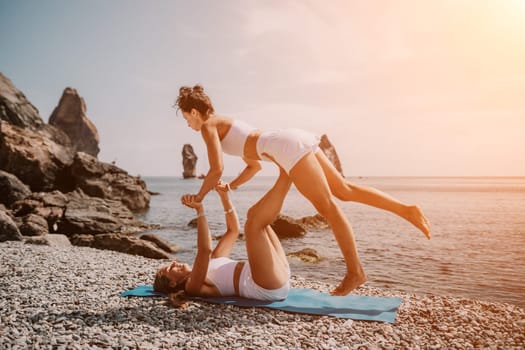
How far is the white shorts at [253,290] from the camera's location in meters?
5.61

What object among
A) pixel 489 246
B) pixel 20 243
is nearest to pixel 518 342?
pixel 20 243

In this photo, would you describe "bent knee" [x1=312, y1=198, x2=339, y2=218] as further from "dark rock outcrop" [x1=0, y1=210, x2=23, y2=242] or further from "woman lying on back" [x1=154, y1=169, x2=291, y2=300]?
"dark rock outcrop" [x1=0, y1=210, x2=23, y2=242]

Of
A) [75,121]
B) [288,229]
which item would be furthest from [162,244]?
[75,121]

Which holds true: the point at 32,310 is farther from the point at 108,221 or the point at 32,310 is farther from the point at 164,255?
the point at 108,221

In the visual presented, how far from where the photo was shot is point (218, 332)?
15.4 ft

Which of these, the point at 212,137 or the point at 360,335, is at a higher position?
the point at 212,137

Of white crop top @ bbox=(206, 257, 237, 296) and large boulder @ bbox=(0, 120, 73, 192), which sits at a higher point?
large boulder @ bbox=(0, 120, 73, 192)

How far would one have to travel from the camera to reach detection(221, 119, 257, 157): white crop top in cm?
520

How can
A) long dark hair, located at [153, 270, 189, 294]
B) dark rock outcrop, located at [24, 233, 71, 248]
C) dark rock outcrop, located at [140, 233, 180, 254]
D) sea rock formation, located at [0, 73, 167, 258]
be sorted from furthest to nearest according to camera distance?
dark rock outcrop, located at [140, 233, 180, 254] → sea rock formation, located at [0, 73, 167, 258] → dark rock outcrop, located at [24, 233, 71, 248] → long dark hair, located at [153, 270, 189, 294]

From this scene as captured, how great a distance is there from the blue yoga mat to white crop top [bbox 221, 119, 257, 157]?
210 centimetres

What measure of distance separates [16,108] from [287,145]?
38549 millimetres

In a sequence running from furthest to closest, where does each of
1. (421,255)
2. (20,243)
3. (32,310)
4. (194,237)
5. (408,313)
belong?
1. (194,237)
2. (421,255)
3. (20,243)
4. (408,313)
5. (32,310)

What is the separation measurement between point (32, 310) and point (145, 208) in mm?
31820

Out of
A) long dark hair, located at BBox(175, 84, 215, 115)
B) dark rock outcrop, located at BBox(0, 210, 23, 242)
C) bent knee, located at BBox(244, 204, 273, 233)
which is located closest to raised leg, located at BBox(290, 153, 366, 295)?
bent knee, located at BBox(244, 204, 273, 233)
